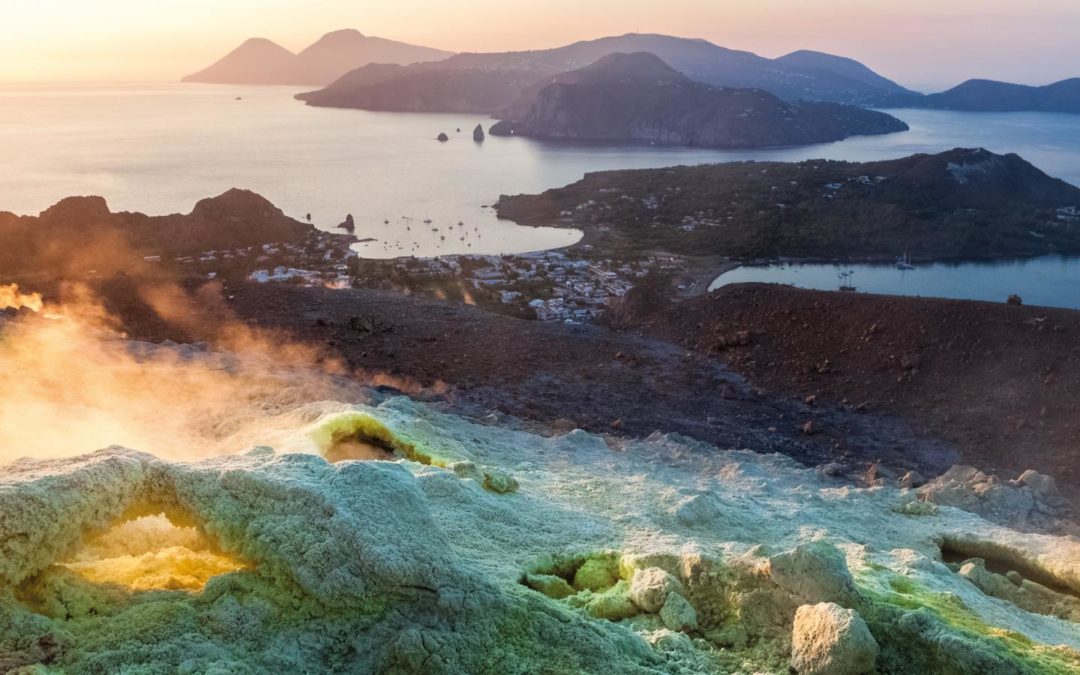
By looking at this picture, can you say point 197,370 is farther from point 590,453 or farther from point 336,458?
point 590,453

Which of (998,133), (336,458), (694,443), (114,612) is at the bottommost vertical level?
(694,443)

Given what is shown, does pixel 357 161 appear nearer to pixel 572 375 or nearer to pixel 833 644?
pixel 572 375

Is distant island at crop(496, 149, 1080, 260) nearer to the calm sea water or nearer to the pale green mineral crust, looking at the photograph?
the calm sea water

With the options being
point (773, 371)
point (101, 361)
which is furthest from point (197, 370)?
point (773, 371)

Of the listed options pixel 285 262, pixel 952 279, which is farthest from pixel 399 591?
pixel 952 279

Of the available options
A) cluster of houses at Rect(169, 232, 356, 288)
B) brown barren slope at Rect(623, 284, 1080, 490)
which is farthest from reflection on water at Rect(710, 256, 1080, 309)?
cluster of houses at Rect(169, 232, 356, 288)

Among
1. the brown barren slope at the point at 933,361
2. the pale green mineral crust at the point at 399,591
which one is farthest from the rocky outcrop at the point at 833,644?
the brown barren slope at the point at 933,361

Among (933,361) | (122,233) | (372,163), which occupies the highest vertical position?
(372,163)

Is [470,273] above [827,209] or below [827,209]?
below
